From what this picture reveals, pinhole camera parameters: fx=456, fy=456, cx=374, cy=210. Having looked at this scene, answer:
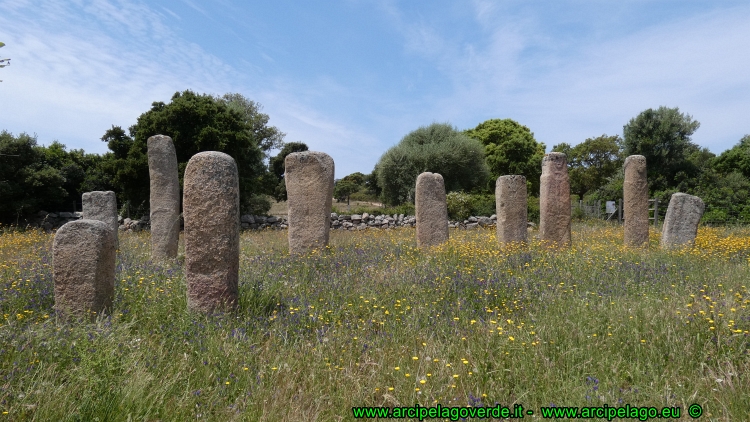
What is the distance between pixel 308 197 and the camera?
10.4m

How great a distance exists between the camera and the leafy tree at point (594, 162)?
44969 millimetres

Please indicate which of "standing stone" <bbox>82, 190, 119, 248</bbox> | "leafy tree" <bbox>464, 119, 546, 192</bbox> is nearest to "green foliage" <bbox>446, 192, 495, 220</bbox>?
"leafy tree" <bbox>464, 119, 546, 192</bbox>

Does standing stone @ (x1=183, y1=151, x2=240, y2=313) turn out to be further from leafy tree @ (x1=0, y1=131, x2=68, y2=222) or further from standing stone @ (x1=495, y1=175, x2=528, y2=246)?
leafy tree @ (x1=0, y1=131, x2=68, y2=222)

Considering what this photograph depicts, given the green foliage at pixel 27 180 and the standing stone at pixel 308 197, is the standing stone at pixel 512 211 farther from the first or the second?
the green foliage at pixel 27 180

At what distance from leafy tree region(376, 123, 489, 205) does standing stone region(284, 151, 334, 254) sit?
804 inches

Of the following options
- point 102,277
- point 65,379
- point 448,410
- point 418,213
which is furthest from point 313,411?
point 418,213

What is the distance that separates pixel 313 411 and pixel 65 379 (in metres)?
1.90

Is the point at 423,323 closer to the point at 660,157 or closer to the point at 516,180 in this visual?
the point at 516,180

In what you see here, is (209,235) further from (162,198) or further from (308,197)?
(162,198)

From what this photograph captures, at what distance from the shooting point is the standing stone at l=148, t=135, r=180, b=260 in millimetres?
10414

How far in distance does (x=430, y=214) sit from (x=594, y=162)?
40.8m

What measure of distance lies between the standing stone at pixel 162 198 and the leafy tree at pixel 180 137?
33.3 ft

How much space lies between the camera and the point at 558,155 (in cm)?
1178

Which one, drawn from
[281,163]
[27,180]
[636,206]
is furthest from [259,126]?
[636,206]
